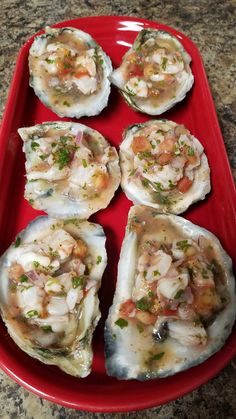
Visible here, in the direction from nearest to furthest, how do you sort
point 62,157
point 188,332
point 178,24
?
point 188,332 < point 62,157 < point 178,24

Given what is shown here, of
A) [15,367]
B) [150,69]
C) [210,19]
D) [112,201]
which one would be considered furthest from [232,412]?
[210,19]

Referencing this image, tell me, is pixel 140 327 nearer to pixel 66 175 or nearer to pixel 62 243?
pixel 62 243

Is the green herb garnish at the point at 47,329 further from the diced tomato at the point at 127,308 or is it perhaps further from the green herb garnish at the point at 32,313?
the diced tomato at the point at 127,308

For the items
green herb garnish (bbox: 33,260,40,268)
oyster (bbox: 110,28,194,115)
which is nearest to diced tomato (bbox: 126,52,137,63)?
oyster (bbox: 110,28,194,115)

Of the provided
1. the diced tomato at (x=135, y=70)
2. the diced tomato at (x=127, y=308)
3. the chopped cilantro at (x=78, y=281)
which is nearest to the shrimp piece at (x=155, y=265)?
the diced tomato at (x=127, y=308)

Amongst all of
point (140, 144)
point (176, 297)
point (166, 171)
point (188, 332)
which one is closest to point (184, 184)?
point (166, 171)

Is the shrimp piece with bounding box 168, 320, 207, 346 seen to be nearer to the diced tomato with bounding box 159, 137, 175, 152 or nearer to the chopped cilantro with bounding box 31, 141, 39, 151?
the diced tomato with bounding box 159, 137, 175, 152

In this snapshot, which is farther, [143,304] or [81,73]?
[81,73]
